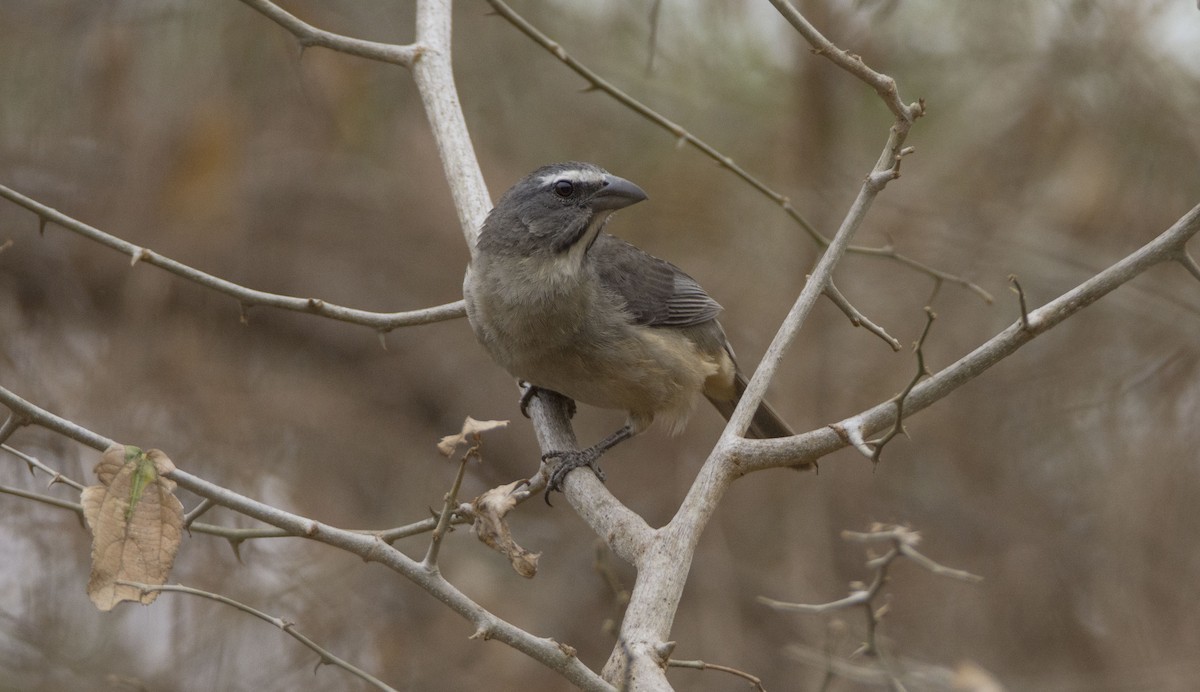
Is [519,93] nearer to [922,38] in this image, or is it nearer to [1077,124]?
[922,38]

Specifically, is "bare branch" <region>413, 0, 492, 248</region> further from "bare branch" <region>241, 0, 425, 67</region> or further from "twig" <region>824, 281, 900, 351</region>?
"twig" <region>824, 281, 900, 351</region>

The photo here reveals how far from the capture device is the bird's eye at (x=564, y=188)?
4.46 m

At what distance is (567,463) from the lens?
394 centimetres

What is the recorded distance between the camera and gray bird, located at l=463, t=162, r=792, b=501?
14.3 feet

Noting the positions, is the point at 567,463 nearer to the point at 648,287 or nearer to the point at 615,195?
the point at 615,195

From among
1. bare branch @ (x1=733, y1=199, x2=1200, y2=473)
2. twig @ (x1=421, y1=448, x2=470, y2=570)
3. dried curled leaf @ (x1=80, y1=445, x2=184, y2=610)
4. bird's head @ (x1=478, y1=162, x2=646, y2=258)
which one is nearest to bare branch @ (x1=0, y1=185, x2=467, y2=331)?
bird's head @ (x1=478, y1=162, x2=646, y2=258)

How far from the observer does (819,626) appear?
671cm

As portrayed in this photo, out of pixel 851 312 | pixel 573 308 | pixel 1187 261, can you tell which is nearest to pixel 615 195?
pixel 573 308

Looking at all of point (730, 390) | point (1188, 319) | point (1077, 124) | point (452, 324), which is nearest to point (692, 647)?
point (730, 390)

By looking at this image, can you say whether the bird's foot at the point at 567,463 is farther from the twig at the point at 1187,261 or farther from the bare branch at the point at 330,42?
the twig at the point at 1187,261

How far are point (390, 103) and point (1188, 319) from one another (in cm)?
487

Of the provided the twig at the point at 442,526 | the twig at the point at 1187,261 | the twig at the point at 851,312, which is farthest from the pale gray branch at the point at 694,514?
the twig at the point at 1187,261

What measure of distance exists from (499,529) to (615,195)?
2036mm

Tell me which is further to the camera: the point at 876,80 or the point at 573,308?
the point at 573,308
